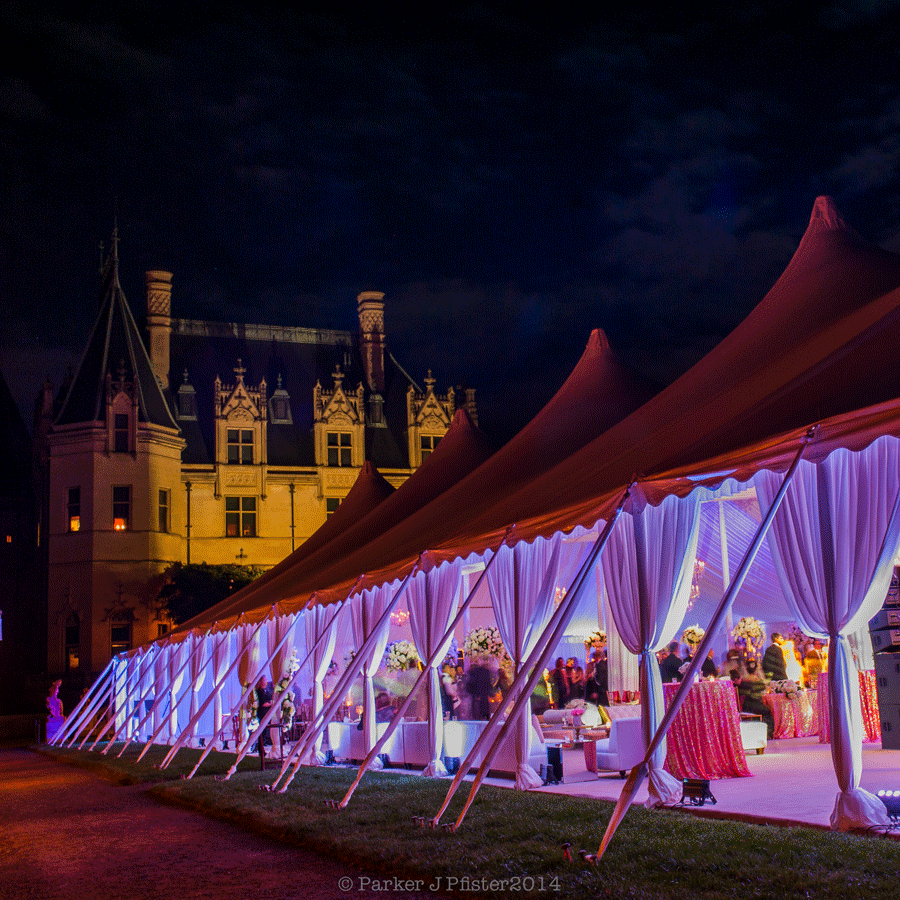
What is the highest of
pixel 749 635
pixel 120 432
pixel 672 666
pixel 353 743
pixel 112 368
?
pixel 112 368

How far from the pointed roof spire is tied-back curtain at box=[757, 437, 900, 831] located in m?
29.5

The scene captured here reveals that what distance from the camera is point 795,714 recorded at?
11523 mm

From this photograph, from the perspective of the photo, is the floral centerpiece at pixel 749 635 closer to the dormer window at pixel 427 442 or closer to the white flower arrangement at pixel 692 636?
the white flower arrangement at pixel 692 636

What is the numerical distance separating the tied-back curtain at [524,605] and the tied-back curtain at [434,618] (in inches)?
29.4

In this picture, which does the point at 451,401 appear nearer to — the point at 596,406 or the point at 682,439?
the point at 596,406

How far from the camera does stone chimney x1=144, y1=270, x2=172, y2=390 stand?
36625 mm

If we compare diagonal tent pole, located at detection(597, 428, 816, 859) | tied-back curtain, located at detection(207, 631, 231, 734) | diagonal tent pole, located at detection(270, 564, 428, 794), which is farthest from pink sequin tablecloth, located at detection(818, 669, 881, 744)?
tied-back curtain, located at detection(207, 631, 231, 734)

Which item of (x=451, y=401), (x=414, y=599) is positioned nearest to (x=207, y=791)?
(x=414, y=599)

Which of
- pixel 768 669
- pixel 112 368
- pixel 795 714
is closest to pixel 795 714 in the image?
pixel 795 714

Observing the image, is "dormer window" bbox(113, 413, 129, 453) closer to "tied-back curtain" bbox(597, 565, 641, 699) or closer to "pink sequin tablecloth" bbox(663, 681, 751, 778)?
"tied-back curtain" bbox(597, 565, 641, 699)

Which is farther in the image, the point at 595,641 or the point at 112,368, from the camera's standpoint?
the point at 112,368

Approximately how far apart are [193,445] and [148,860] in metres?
30.0

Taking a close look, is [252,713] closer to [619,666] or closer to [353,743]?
[353,743]

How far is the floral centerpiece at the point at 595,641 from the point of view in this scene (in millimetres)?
14336
